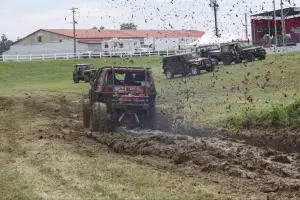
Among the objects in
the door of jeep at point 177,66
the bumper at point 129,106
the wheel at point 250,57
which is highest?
the wheel at point 250,57

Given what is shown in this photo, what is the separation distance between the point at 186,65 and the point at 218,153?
25095 mm

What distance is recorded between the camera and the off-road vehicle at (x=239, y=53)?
35844mm

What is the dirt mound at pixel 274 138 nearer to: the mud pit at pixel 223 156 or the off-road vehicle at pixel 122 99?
the mud pit at pixel 223 156

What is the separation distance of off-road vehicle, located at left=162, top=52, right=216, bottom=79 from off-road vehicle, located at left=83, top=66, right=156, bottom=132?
1931 cm

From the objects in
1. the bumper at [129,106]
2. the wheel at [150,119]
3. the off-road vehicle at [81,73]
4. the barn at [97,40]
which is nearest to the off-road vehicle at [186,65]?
the off-road vehicle at [81,73]

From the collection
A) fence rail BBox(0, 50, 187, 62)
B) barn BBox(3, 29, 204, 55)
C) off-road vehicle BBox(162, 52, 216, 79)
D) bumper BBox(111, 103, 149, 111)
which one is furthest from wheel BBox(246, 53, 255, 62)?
barn BBox(3, 29, 204, 55)

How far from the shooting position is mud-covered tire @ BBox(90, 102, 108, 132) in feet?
48.3

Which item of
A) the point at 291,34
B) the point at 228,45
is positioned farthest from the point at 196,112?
the point at 291,34

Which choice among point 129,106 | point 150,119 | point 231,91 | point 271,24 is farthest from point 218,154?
point 271,24

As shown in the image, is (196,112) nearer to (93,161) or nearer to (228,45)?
(93,161)

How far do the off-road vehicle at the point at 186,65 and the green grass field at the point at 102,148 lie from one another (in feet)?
3.03

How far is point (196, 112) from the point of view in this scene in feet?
60.8

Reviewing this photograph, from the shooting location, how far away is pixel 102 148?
40.3 feet

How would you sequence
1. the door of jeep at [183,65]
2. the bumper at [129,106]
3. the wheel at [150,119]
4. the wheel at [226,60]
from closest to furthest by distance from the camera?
the bumper at [129,106] < the wheel at [150,119] < the door of jeep at [183,65] < the wheel at [226,60]
